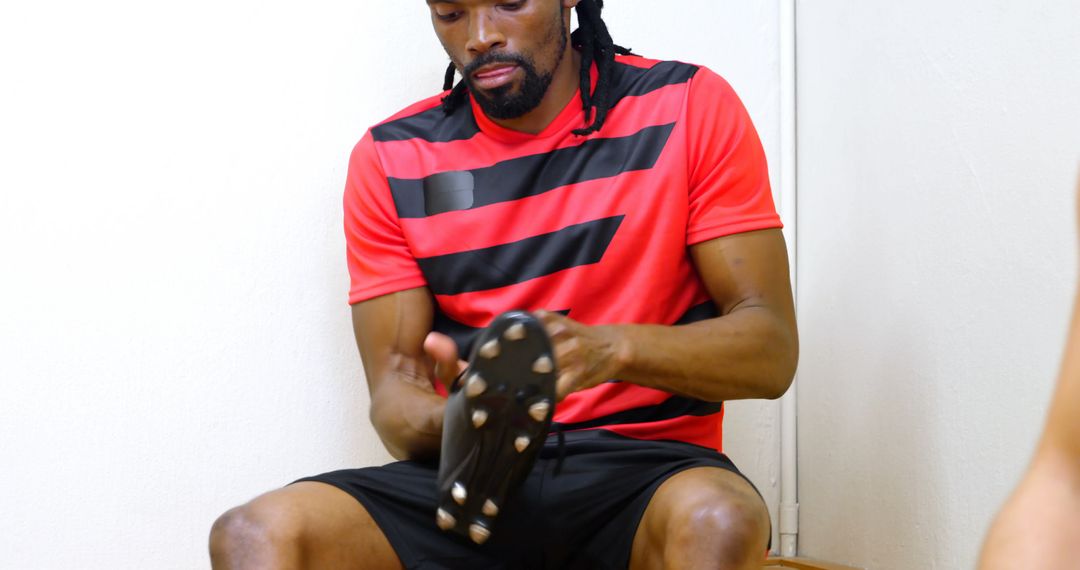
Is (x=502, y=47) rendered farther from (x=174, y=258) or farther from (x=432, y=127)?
(x=174, y=258)

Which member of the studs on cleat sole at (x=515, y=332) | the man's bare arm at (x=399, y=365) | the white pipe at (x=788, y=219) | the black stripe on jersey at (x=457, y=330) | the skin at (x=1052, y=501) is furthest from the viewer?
the white pipe at (x=788, y=219)

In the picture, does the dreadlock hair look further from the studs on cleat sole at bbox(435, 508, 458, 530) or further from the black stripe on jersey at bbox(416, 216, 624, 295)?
the studs on cleat sole at bbox(435, 508, 458, 530)

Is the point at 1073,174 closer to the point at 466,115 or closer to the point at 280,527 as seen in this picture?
the point at 466,115

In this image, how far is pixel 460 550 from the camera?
1.30 m

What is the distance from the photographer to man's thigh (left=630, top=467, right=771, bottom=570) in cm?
110

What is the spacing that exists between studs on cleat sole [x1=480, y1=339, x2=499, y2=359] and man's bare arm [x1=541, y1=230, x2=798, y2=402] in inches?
5.1

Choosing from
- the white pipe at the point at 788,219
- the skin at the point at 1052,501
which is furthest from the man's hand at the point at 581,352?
the white pipe at the point at 788,219

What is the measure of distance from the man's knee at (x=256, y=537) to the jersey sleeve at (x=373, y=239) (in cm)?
38

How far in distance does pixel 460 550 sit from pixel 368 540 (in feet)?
0.34

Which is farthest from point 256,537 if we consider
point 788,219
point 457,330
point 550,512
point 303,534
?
point 788,219

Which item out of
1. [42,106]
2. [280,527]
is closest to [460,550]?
[280,527]

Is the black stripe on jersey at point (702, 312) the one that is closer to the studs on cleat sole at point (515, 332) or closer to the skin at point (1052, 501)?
the studs on cleat sole at point (515, 332)

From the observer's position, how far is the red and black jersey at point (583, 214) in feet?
4.64

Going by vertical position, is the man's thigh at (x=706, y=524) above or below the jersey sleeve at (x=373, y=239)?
below
